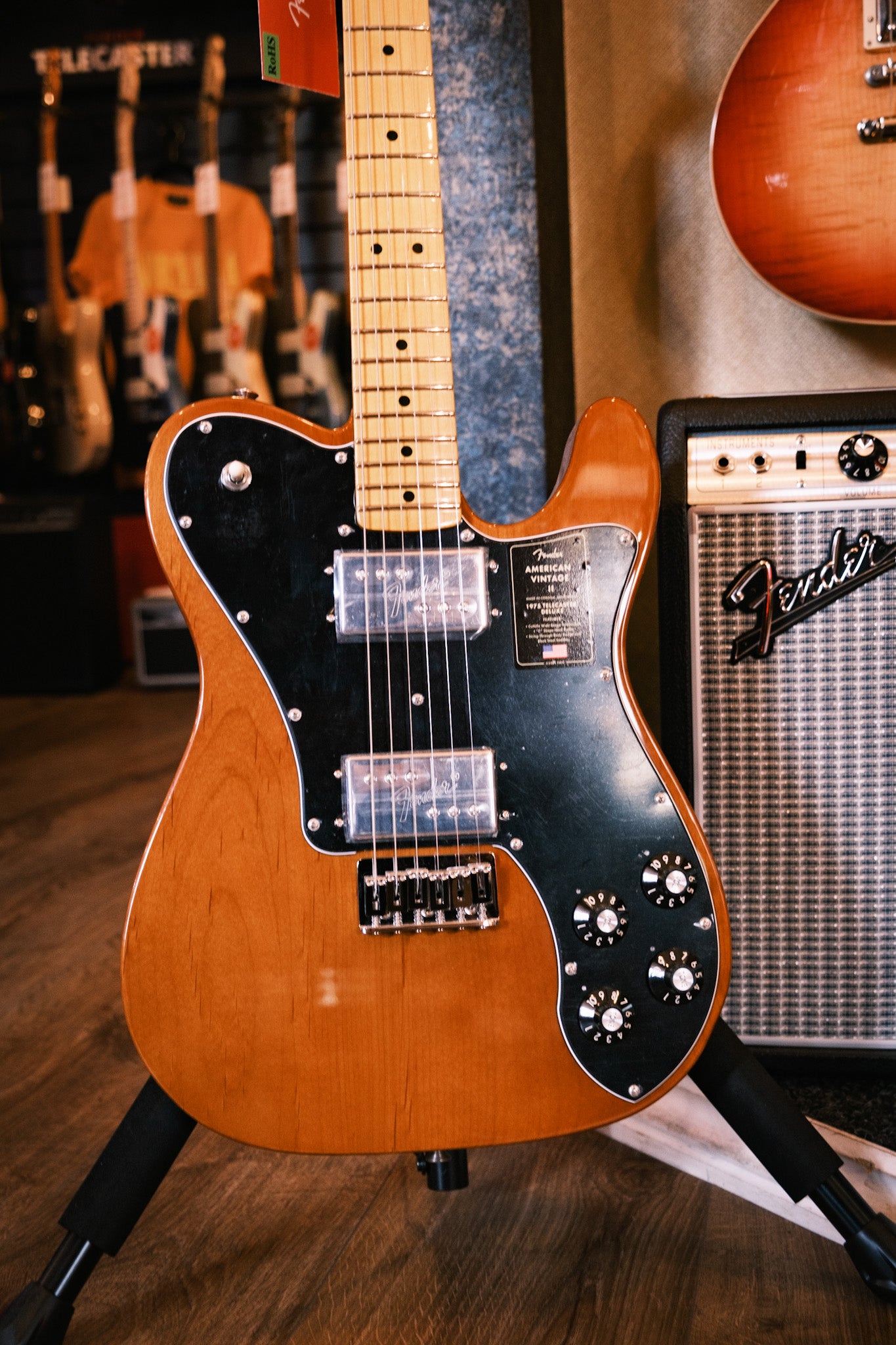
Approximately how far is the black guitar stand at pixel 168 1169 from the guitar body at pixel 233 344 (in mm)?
3120

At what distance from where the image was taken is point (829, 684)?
0.98 metres

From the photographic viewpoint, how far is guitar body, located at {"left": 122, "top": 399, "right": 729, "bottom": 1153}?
794 mm

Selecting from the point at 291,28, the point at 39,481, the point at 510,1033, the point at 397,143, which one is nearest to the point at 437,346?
the point at 397,143

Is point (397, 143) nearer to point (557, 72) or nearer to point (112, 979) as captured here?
point (557, 72)

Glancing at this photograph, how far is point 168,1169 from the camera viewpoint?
0.84 m

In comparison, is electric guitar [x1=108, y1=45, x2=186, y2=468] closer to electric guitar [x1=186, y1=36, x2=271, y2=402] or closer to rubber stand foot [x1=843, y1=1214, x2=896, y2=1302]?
electric guitar [x1=186, y1=36, x2=271, y2=402]

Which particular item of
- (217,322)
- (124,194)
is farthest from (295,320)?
(124,194)

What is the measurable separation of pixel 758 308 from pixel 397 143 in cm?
58

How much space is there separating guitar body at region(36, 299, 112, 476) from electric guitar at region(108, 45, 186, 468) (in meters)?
0.11

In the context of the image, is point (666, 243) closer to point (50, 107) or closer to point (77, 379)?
point (77, 379)

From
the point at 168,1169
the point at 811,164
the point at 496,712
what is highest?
the point at 811,164

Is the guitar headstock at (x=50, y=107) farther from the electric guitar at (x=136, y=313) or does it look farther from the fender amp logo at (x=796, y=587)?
the fender amp logo at (x=796, y=587)

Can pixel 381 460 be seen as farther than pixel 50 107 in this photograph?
No

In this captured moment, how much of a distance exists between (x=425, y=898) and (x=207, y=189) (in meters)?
3.39
